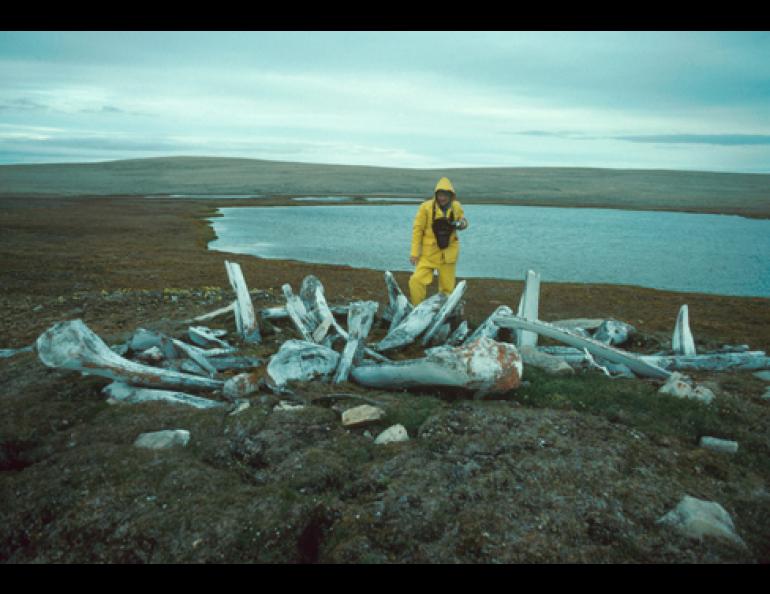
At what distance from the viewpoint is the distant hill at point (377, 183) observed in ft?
295

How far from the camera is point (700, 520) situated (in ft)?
10.4

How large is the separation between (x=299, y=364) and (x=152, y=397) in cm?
168

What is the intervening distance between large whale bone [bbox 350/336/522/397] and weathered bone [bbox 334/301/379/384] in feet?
2.61

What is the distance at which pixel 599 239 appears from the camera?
33750 millimetres

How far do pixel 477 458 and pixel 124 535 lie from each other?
8.86 ft

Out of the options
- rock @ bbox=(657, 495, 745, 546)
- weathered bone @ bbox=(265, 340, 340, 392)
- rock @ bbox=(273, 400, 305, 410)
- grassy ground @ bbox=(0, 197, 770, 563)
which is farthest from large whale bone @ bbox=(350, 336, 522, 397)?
rock @ bbox=(657, 495, 745, 546)

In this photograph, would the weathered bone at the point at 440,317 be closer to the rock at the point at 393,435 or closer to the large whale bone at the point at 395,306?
the large whale bone at the point at 395,306

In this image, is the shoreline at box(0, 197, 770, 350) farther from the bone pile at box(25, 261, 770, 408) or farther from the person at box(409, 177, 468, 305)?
the bone pile at box(25, 261, 770, 408)

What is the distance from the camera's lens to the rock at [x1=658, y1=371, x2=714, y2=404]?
5.16m

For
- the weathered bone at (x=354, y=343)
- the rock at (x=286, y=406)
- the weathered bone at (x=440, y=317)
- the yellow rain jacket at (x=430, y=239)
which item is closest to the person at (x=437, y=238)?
the yellow rain jacket at (x=430, y=239)

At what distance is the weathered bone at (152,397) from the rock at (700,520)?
14.0 ft

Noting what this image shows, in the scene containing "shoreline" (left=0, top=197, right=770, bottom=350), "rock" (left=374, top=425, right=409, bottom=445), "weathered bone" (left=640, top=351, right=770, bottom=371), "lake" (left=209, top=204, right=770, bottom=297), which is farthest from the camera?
"lake" (left=209, top=204, right=770, bottom=297)

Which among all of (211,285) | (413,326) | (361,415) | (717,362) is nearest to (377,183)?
(211,285)
